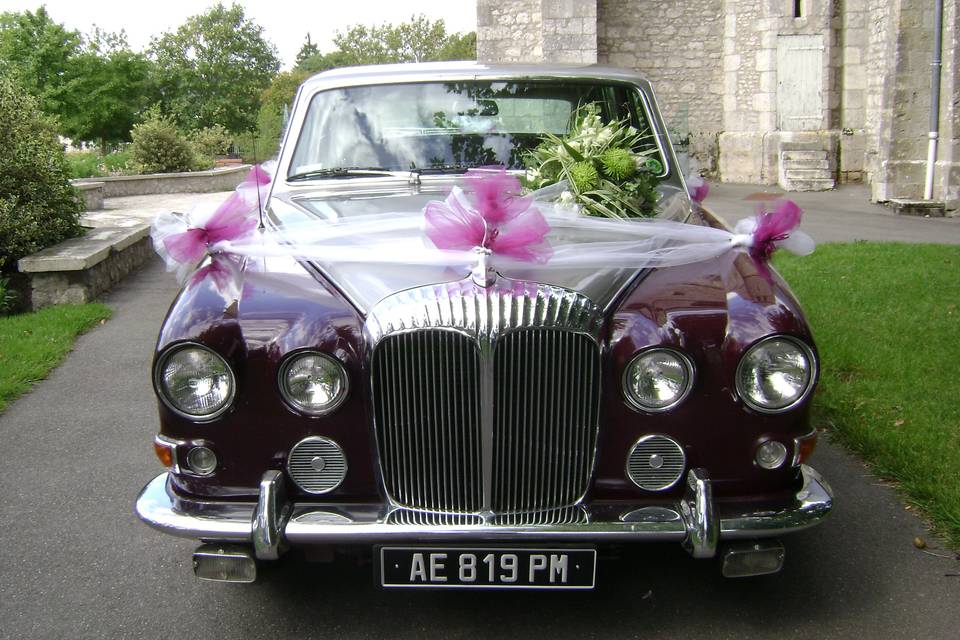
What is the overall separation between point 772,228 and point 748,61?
18.5m

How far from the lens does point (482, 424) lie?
2533mm

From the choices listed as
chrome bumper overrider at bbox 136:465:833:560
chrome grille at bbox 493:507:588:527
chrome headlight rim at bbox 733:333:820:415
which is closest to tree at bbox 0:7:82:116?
chrome bumper overrider at bbox 136:465:833:560

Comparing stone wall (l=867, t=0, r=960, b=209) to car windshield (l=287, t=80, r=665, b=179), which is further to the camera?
stone wall (l=867, t=0, r=960, b=209)

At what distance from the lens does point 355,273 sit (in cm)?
279

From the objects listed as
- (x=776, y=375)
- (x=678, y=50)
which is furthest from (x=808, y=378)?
(x=678, y=50)

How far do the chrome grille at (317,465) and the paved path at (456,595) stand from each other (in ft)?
1.87

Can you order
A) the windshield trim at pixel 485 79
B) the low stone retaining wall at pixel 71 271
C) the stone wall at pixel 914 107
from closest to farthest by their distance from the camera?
Answer: the windshield trim at pixel 485 79 → the low stone retaining wall at pixel 71 271 → the stone wall at pixel 914 107

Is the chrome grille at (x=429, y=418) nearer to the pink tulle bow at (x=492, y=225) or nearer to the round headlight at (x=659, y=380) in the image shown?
the pink tulle bow at (x=492, y=225)

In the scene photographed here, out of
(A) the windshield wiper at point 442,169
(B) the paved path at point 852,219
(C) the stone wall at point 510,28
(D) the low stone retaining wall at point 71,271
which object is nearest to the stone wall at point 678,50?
(C) the stone wall at point 510,28

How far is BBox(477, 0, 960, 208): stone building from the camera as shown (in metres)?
18.8

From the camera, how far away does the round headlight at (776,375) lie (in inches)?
102

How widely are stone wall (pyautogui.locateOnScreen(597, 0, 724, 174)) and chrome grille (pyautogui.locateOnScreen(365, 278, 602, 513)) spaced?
1880 cm

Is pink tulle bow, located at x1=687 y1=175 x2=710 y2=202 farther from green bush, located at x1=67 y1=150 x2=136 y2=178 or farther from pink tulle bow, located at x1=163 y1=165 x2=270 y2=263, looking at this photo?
green bush, located at x1=67 y1=150 x2=136 y2=178

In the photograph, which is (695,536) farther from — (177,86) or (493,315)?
(177,86)
